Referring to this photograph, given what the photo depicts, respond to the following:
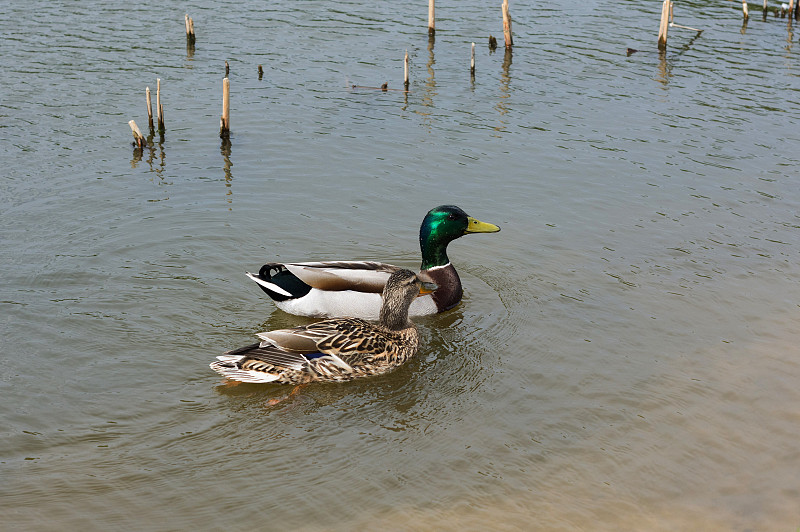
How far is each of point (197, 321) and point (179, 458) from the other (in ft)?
8.83

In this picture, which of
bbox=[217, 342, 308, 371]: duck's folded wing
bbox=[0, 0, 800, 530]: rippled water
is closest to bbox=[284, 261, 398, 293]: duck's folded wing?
bbox=[0, 0, 800, 530]: rippled water

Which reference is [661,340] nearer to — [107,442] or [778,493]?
[778,493]

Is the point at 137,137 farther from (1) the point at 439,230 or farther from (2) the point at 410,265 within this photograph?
(1) the point at 439,230

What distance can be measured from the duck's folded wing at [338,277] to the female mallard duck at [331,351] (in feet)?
2.37

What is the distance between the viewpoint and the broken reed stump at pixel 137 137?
15.1 metres

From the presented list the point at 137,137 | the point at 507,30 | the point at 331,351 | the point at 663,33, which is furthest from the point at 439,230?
the point at 663,33

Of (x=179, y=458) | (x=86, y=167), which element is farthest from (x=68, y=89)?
(x=179, y=458)

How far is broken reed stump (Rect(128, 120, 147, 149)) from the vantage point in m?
15.1

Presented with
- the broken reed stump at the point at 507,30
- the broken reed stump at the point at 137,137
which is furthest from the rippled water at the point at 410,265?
the broken reed stump at the point at 507,30

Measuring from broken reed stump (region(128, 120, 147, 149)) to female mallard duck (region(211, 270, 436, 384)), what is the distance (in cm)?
751

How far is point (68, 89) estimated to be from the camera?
1809cm

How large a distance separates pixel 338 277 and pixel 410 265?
183 centimetres

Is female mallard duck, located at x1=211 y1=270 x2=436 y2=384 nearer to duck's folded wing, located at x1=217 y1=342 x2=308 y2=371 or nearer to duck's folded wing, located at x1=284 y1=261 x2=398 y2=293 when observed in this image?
duck's folded wing, located at x1=217 y1=342 x2=308 y2=371

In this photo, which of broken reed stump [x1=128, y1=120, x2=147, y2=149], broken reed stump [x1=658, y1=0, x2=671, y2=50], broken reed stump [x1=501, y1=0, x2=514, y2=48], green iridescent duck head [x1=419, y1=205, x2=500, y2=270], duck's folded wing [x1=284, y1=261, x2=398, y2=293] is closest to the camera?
duck's folded wing [x1=284, y1=261, x2=398, y2=293]
